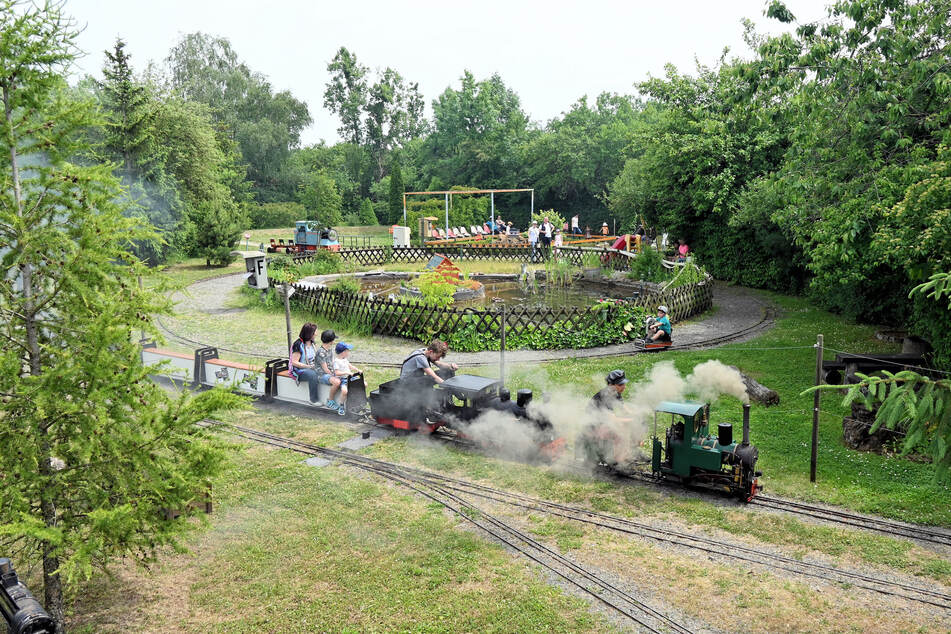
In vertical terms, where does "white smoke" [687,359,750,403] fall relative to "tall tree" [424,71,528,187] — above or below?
below

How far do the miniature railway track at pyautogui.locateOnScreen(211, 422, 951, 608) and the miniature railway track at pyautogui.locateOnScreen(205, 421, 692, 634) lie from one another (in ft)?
0.05

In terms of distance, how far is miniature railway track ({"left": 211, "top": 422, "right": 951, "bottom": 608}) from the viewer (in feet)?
23.3

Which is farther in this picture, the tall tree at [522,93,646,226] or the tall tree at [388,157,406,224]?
the tall tree at [388,157,406,224]

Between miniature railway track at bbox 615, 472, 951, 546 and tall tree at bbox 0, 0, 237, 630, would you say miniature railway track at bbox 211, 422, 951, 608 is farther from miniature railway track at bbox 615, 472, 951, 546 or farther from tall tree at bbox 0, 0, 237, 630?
miniature railway track at bbox 615, 472, 951, 546

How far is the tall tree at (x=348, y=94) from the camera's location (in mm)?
76875

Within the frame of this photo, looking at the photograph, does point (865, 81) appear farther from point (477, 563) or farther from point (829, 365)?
point (477, 563)

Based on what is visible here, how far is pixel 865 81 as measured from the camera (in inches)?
485

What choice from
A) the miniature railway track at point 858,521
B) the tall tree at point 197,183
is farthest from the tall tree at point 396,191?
the miniature railway track at point 858,521

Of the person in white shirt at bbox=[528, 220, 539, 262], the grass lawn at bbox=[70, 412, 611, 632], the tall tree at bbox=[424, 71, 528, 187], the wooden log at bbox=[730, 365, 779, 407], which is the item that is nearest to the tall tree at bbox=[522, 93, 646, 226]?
the tall tree at bbox=[424, 71, 528, 187]

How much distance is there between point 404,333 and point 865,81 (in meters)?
12.7

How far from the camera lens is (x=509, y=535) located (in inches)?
329

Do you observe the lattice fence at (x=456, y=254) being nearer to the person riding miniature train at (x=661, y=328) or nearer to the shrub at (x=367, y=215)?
the person riding miniature train at (x=661, y=328)

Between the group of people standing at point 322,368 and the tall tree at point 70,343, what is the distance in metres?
6.47

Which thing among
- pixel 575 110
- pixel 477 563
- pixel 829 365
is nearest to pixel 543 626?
pixel 477 563
